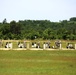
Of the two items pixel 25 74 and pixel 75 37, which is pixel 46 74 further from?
pixel 75 37

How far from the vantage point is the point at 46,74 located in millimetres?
16844

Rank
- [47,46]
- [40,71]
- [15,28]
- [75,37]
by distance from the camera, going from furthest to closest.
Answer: [15,28], [75,37], [47,46], [40,71]

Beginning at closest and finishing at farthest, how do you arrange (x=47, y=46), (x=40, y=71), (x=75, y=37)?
(x=40, y=71) → (x=47, y=46) → (x=75, y=37)

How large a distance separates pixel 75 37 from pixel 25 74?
246ft

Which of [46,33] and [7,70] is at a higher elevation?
[46,33]

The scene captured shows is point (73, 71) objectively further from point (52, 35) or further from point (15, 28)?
→ point (15, 28)

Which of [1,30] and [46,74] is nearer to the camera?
[46,74]

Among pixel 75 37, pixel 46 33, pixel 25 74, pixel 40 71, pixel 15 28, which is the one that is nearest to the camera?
pixel 25 74

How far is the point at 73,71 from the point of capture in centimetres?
1811

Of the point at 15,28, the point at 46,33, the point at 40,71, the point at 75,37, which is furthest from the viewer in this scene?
the point at 15,28

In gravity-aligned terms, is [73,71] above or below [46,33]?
below

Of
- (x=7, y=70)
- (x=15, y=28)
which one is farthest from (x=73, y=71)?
(x=15, y=28)

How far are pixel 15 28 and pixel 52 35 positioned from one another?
25403 mm

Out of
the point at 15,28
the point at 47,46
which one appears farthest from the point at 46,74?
the point at 15,28
